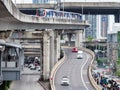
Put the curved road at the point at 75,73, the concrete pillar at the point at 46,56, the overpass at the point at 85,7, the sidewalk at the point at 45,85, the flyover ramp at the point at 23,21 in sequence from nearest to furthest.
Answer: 1. the flyover ramp at the point at 23,21
2. the curved road at the point at 75,73
3. the sidewalk at the point at 45,85
4. the concrete pillar at the point at 46,56
5. the overpass at the point at 85,7

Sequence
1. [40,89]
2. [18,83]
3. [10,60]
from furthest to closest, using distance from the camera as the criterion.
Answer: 1. [18,83]
2. [40,89]
3. [10,60]

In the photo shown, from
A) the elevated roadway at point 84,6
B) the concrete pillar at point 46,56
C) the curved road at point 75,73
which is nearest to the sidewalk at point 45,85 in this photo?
the curved road at point 75,73

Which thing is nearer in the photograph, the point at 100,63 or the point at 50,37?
the point at 50,37

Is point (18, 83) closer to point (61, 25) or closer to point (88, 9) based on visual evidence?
point (61, 25)

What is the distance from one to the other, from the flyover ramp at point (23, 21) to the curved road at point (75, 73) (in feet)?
21.1

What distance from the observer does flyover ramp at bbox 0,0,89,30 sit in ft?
92.8

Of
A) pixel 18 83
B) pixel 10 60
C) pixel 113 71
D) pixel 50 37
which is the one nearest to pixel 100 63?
pixel 113 71

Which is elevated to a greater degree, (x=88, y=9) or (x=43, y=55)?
(x=88, y=9)

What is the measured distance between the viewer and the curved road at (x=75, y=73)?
5650 cm

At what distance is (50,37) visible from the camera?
77312 millimetres

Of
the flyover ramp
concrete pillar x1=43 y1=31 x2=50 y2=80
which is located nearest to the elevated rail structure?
the flyover ramp

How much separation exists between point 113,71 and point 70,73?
124 feet

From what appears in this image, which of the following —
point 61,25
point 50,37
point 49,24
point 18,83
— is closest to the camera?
point 18,83

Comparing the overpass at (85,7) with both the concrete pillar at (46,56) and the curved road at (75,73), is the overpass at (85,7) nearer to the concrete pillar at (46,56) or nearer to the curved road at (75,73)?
the curved road at (75,73)
